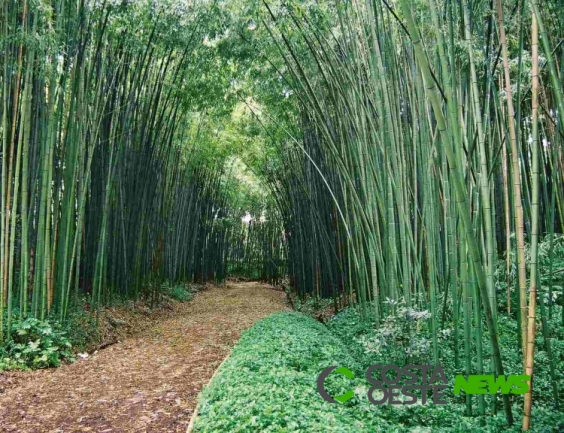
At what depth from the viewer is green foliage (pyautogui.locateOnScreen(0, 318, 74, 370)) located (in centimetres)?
295

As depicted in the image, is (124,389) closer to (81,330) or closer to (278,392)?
(278,392)

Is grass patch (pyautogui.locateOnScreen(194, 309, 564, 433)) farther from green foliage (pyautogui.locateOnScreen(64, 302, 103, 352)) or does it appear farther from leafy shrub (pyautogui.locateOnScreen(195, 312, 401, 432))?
green foliage (pyautogui.locateOnScreen(64, 302, 103, 352))

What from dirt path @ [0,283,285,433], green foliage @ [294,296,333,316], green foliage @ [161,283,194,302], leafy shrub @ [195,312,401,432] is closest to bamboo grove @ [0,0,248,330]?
dirt path @ [0,283,285,433]

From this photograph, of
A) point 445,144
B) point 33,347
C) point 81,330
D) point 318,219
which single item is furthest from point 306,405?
point 318,219

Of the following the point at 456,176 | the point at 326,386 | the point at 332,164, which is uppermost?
the point at 332,164

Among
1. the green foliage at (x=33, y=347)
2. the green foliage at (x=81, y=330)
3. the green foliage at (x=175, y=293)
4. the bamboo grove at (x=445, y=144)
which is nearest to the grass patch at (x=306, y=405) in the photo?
the bamboo grove at (x=445, y=144)

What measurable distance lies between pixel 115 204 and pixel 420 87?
3.48 m

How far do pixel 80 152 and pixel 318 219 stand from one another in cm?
249

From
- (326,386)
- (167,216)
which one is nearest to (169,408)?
(326,386)

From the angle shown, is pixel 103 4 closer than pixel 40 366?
No

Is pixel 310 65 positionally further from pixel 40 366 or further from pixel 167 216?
pixel 167 216

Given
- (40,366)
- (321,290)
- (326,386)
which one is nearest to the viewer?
(326,386)

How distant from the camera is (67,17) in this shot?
11.2ft

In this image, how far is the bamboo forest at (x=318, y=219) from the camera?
179 cm
